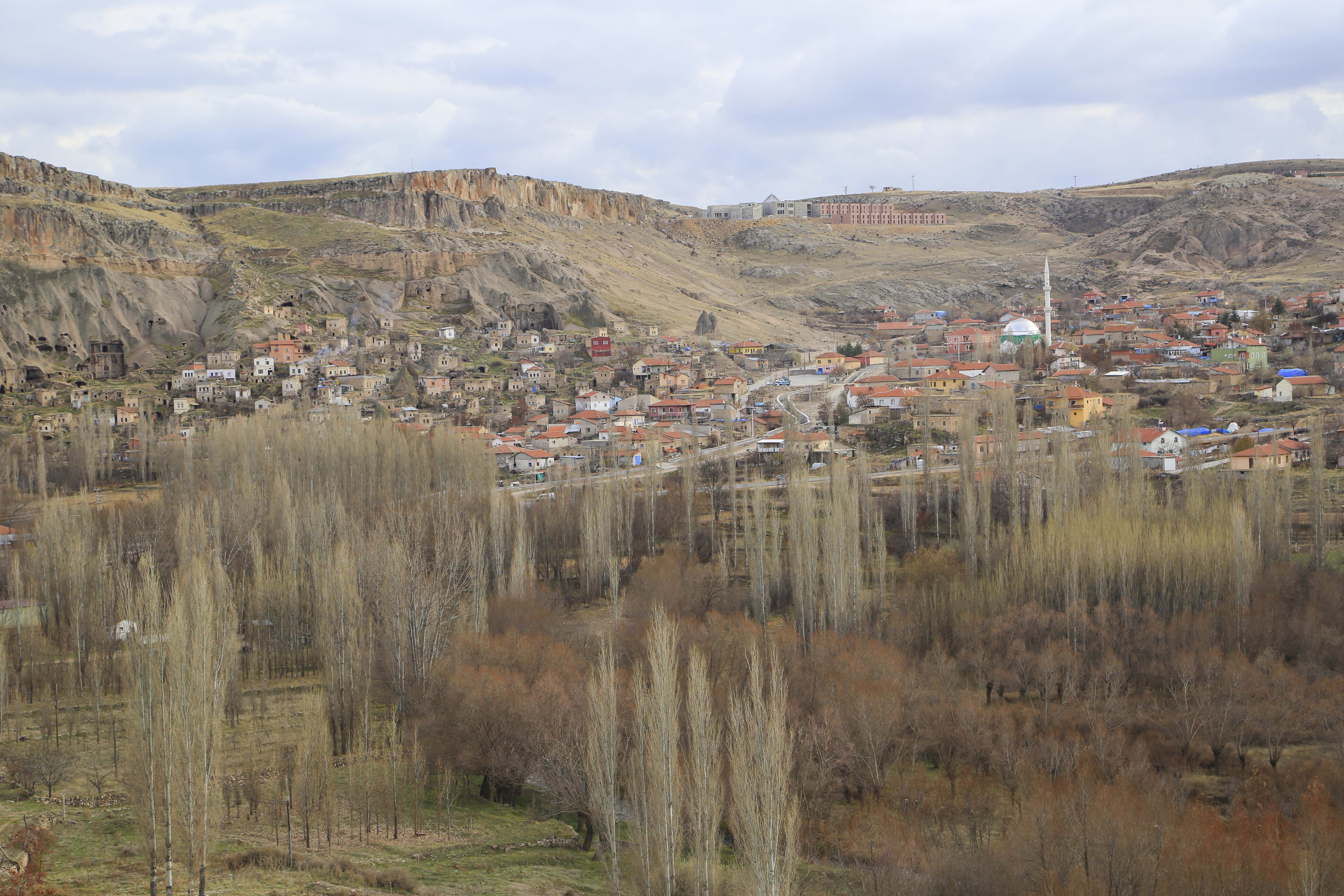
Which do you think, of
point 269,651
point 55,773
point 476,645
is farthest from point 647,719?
point 269,651

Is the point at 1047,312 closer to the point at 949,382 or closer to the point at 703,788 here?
the point at 949,382

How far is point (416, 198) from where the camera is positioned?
9094 centimetres

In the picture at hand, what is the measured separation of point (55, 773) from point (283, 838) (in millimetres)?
4652

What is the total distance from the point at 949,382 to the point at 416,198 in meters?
56.5

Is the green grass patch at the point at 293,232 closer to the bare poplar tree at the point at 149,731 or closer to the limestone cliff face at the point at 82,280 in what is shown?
the limestone cliff face at the point at 82,280

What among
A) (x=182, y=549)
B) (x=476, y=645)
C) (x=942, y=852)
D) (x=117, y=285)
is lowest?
(x=942, y=852)

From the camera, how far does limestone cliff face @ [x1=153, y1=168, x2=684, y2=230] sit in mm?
89938

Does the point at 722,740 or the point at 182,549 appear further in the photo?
the point at 182,549

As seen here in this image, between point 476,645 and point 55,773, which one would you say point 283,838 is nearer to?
point 55,773

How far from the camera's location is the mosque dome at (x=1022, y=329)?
2586 inches

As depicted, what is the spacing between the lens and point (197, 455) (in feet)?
136

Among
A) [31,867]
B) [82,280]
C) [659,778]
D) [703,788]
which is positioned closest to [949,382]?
[659,778]

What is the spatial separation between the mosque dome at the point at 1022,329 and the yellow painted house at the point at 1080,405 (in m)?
20.6

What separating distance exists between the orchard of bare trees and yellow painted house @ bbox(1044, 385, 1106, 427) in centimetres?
902
